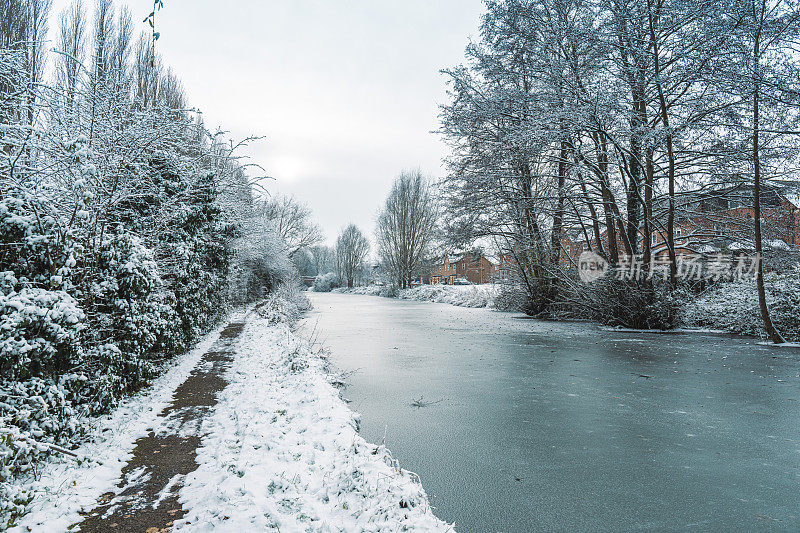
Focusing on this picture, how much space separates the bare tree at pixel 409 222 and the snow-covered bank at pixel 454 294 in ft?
9.28

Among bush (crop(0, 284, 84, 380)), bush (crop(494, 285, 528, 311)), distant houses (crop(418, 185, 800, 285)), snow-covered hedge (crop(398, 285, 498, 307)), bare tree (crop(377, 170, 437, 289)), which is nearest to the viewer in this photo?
bush (crop(0, 284, 84, 380))

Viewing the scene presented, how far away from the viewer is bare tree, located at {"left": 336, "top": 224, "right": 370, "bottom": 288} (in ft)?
220

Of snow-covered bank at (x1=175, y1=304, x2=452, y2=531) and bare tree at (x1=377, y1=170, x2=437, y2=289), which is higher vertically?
bare tree at (x1=377, y1=170, x2=437, y2=289)

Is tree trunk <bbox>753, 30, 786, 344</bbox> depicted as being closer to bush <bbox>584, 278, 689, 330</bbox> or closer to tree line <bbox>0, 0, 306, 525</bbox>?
bush <bbox>584, 278, 689, 330</bbox>

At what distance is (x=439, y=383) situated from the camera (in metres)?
6.61

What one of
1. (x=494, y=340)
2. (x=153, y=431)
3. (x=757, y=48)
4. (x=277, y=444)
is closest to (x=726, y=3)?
(x=757, y=48)

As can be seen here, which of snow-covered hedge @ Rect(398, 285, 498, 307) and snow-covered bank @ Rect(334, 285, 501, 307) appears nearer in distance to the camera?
snow-covered bank @ Rect(334, 285, 501, 307)

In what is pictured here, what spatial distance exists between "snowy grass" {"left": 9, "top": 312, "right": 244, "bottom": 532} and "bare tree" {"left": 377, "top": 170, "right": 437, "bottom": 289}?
37.9 m

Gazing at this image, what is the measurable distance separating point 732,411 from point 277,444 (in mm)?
5221

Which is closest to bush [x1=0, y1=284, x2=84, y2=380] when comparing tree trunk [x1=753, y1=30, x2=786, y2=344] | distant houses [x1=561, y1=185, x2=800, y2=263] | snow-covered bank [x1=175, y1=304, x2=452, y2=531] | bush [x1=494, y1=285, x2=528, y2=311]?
snow-covered bank [x1=175, y1=304, x2=452, y2=531]

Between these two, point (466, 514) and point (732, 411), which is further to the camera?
point (732, 411)

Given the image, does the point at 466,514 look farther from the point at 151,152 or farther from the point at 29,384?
the point at 151,152

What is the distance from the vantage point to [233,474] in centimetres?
311

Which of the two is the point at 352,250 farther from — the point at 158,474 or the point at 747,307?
the point at 158,474
